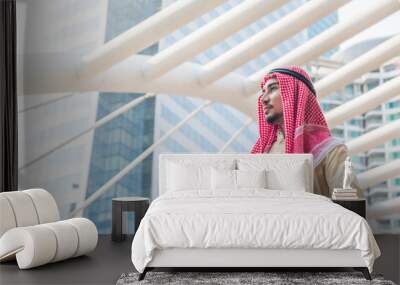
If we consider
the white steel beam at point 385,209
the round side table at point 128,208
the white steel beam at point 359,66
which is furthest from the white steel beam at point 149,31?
the white steel beam at point 385,209

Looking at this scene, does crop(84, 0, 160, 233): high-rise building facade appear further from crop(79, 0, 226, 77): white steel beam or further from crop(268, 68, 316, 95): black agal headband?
crop(268, 68, 316, 95): black agal headband

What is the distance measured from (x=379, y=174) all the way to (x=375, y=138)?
0.42 meters

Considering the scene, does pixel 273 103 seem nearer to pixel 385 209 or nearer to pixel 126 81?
pixel 126 81

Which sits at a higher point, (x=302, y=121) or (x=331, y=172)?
(x=302, y=121)

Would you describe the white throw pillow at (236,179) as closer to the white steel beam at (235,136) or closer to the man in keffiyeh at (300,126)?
the man in keffiyeh at (300,126)

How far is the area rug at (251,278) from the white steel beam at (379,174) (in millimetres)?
2555

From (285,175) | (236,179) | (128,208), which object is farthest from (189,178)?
(285,175)

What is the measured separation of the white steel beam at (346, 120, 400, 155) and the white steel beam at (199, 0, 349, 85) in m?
1.54

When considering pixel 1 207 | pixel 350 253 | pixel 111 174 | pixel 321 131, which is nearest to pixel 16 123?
pixel 111 174

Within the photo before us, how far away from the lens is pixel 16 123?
21.6 feet

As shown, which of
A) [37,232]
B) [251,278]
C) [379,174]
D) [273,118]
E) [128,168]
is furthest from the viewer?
[128,168]

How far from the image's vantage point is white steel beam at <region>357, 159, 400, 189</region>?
270 inches

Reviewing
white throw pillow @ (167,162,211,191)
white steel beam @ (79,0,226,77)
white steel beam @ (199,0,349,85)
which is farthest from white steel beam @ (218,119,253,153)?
white steel beam @ (79,0,226,77)

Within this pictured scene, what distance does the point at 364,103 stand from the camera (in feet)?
22.3
